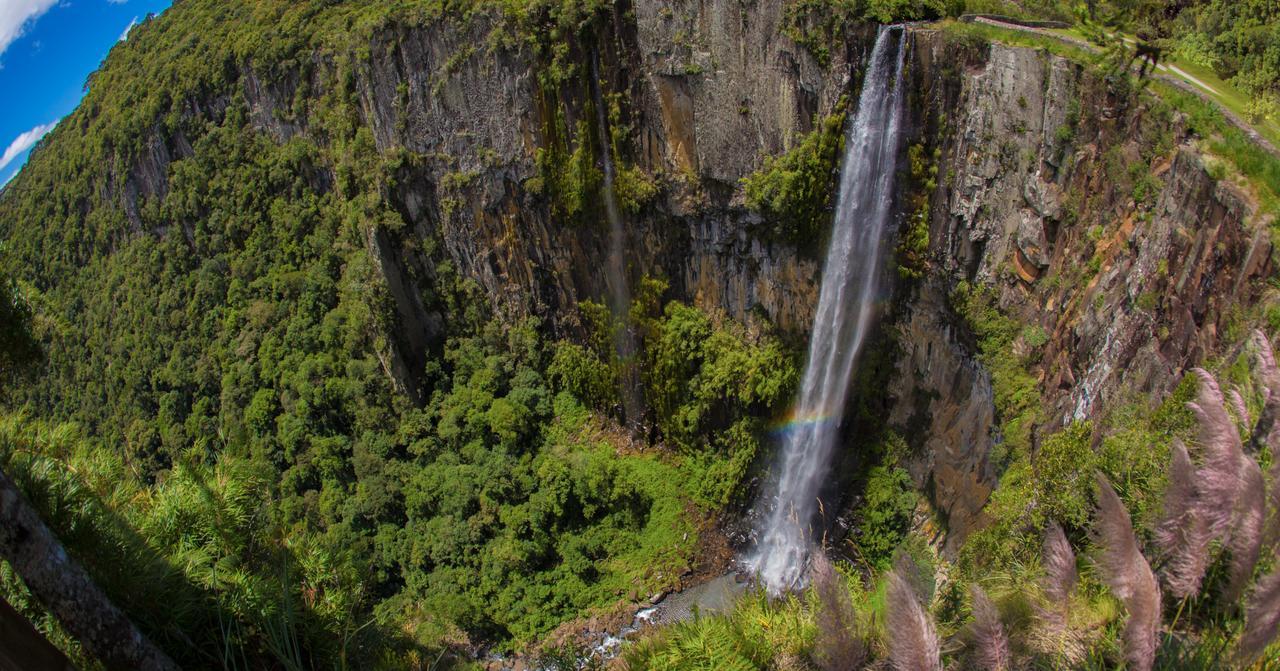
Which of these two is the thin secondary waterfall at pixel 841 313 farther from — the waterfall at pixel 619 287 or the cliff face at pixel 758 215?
the waterfall at pixel 619 287

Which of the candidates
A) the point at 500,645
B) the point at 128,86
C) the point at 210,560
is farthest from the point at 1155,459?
the point at 128,86

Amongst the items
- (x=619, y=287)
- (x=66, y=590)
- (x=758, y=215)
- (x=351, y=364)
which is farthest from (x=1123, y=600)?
(x=351, y=364)

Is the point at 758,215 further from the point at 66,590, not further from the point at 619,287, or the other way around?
the point at 66,590

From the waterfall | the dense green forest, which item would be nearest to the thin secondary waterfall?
the dense green forest

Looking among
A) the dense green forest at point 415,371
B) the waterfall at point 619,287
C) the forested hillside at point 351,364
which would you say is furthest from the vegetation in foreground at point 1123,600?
the waterfall at point 619,287

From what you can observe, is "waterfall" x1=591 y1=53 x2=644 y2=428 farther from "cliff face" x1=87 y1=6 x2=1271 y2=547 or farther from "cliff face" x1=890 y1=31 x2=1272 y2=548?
"cliff face" x1=890 y1=31 x2=1272 y2=548
